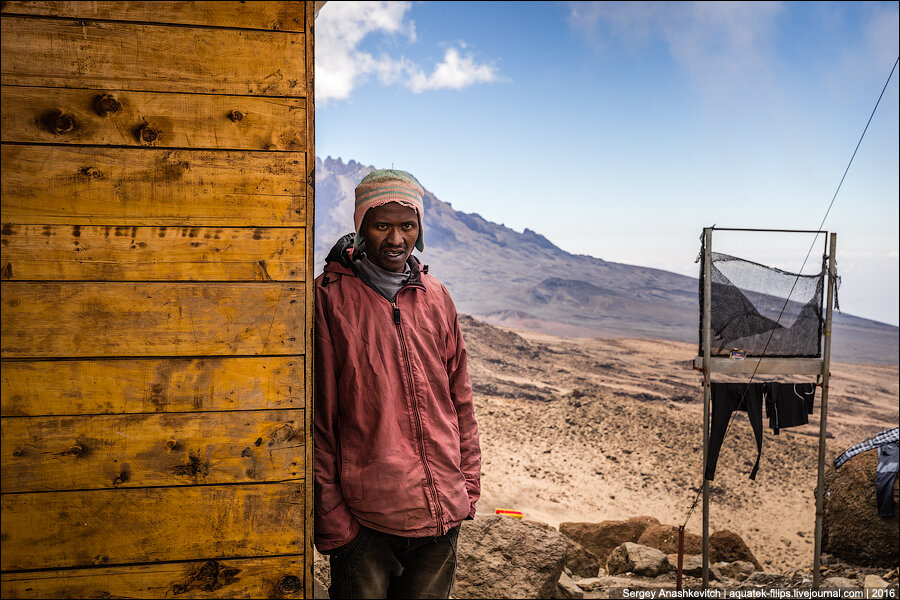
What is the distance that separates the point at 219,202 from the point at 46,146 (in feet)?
1.40

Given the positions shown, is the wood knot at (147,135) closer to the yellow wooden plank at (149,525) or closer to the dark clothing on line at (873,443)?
the yellow wooden plank at (149,525)

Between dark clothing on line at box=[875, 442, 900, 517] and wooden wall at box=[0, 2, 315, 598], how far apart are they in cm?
547

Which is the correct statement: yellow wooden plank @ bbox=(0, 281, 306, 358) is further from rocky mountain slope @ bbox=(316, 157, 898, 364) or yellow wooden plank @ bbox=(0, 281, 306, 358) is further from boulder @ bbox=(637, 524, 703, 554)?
rocky mountain slope @ bbox=(316, 157, 898, 364)

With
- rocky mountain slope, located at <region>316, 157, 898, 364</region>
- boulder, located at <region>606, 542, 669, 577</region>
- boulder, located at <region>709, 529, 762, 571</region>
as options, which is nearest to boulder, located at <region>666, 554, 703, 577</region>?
boulder, located at <region>606, 542, 669, 577</region>

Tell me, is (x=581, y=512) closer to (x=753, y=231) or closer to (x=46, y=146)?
(x=753, y=231)

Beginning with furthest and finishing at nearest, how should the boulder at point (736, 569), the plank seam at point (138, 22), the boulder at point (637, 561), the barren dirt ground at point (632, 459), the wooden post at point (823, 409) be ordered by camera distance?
the barren dirt ground at point (632, 459) < the boulder at point (736, 569) < the boulder at point (637, 561) < the wooden post at point (823, 409) < the plank seam at point (138, 22)

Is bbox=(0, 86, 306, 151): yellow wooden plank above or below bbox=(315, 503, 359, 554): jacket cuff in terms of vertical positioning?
above

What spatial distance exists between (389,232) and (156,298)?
2.11ft

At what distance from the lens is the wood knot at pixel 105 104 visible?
1626 mm

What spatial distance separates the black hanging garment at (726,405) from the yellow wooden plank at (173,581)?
3486 millimetres

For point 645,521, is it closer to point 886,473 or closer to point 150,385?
point 886,473

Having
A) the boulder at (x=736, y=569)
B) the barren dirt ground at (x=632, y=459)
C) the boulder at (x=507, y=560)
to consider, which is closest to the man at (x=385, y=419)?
the boulder at (x=507, y=560)

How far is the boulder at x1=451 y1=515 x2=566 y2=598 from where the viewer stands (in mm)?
3584

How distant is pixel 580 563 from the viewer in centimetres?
486
